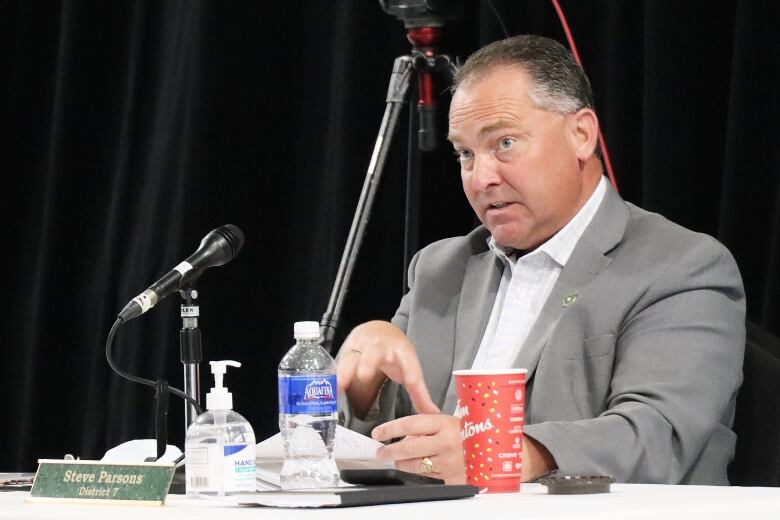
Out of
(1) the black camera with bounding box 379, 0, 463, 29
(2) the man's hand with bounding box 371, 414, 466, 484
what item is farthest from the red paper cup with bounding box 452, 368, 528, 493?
(1) the black camera with bounding box 379, 0, 463, 29

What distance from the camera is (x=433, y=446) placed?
1.40 m

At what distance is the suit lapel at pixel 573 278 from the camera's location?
1.90 meters

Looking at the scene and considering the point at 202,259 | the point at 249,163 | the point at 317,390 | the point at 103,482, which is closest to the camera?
the point at 103,482

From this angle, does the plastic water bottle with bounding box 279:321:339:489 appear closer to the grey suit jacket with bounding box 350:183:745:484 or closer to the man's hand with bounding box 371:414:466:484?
the man's hand with bounding box 371:414:466:484

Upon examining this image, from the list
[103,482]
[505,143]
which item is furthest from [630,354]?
[103,482]

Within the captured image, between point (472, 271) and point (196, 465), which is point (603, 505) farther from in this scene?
point (472, 271)

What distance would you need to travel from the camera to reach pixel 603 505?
1041mm

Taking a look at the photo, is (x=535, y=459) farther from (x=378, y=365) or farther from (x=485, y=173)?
(x=485, y=173)

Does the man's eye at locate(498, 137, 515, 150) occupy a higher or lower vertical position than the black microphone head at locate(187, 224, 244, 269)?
higher

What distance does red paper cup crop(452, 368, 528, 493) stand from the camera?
1232mm

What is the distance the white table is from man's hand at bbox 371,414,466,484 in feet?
0.69

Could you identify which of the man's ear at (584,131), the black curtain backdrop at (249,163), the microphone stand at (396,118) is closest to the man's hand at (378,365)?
the man's ear at (584,131)

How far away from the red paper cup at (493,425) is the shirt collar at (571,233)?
845mm

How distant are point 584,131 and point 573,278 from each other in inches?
11.9
